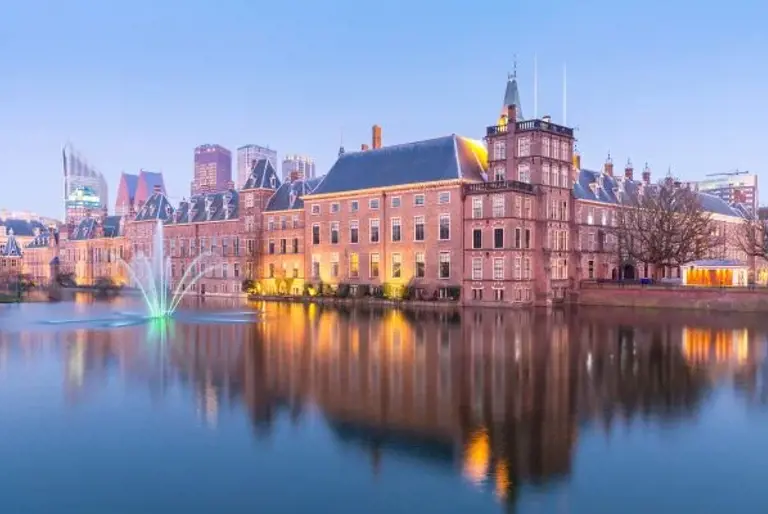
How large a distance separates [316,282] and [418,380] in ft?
186

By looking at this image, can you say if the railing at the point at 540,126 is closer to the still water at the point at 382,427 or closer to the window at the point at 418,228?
the window at the point at 418,228

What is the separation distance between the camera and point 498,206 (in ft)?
214

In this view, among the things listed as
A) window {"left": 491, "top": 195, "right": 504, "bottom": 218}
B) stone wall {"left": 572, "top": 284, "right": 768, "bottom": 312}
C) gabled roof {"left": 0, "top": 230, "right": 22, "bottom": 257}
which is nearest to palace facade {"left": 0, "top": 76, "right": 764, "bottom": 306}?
window {"left": 491, "top": 195, "right": 504, "bottom": 218}

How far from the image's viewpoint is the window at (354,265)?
7681cm

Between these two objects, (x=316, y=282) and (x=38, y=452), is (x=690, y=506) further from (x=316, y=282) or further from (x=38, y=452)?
(x=316, y=282)

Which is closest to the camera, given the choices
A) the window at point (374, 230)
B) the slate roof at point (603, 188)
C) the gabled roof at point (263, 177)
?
the window at point (374, 230)

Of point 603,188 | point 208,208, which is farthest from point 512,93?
point 208,208

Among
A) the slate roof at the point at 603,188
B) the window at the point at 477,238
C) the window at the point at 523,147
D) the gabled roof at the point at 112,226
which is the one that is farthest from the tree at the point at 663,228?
the gabled roof at the point at 112,226

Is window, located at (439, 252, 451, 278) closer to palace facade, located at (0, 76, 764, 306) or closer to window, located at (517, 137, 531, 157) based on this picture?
palace facade, located at (0, 76, 764, 306)

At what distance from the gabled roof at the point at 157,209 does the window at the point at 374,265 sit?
4619 centimetres

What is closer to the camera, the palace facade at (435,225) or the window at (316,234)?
the palace facade at (435,225)

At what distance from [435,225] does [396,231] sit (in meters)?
5.40

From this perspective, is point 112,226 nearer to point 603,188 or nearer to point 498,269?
point 498,269

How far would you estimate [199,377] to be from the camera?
86.2 feet
